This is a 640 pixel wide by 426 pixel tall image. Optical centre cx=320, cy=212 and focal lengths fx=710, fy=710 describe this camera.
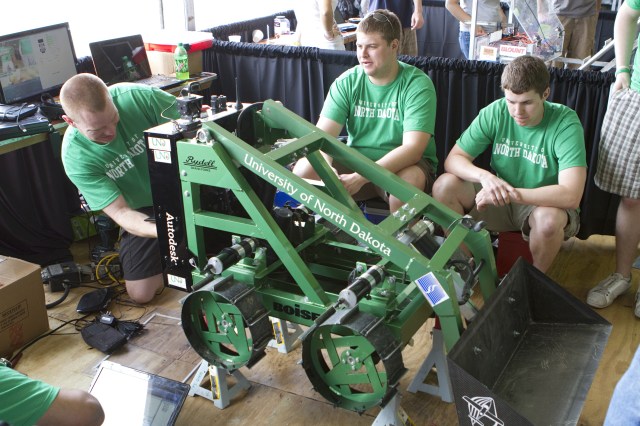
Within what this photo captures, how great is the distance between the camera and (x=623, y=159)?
326 centimetres

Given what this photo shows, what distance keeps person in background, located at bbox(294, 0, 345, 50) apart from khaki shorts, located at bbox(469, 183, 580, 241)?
213 cm

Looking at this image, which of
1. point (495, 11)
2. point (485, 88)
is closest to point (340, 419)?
point (485, 88)

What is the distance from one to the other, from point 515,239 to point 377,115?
0.89m

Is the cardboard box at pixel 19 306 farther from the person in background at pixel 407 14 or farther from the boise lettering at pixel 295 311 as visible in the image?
the person in background at pixel 407 14

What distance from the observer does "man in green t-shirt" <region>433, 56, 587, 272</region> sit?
9.96 ft

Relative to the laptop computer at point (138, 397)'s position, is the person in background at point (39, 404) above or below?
above

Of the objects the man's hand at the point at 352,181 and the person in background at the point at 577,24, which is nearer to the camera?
the man's hand at the point at 352,181

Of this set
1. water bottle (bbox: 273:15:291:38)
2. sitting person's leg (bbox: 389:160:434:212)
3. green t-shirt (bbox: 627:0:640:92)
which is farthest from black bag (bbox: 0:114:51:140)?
water bottle (bbox: 273:15:291:38)

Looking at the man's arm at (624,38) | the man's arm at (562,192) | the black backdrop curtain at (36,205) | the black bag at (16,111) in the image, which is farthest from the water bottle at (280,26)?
the man's arm at (562,192)

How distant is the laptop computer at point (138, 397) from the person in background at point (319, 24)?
122 inches

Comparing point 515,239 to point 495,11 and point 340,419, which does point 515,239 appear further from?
point 495,11

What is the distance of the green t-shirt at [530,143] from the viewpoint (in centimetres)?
306

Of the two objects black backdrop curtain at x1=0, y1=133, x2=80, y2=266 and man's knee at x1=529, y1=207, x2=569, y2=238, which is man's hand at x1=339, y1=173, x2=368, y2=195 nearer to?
man's knee at x1=529, y1=207, x2=569, y2=238

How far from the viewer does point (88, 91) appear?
115 inches
